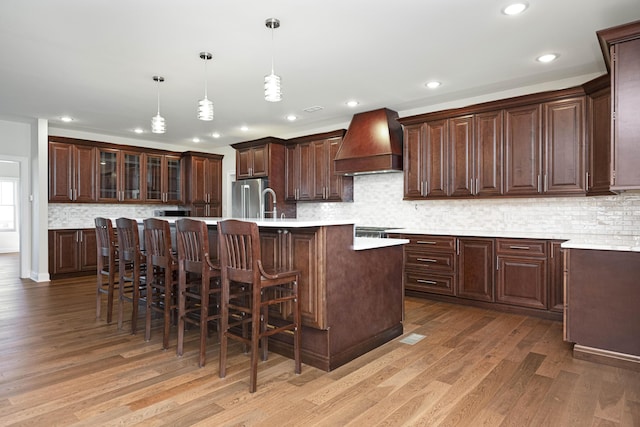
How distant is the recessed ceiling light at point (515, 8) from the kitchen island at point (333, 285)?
190cm

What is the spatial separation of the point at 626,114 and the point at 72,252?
7.61 m

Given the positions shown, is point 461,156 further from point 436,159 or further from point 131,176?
point 131,176

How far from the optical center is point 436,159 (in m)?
4.98

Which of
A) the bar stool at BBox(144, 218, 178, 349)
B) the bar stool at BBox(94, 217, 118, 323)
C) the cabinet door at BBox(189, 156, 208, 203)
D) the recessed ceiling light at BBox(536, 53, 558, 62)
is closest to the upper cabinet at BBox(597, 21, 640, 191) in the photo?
the recessed ceiling light at BBox(536, 53, 558, 62)

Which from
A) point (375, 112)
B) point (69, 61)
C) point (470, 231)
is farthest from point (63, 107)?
point (470, 231)

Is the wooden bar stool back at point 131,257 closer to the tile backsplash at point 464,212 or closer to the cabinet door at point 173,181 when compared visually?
the tile backsplash at point 464,212

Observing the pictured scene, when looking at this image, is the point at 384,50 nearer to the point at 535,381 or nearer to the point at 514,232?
the point at 514,232

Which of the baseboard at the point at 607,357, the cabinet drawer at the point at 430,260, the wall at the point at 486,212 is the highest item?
the wall at the point at 486,212

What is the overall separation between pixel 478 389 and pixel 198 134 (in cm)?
650

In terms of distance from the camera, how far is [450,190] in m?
4.86

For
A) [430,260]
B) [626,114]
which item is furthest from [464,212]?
[626,114]

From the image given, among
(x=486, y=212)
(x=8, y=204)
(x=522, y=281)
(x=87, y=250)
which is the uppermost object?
(x=8, y=204)

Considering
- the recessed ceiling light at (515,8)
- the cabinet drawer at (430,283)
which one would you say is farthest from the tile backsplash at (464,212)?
the recessed ceiling light at (515,8)

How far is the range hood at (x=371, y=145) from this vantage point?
17.3ft
